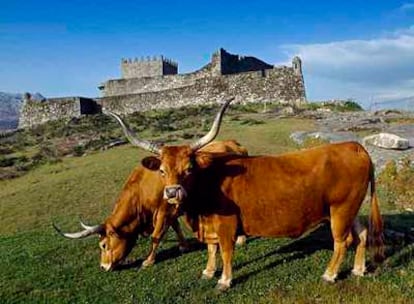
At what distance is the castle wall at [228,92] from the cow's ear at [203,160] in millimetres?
34650

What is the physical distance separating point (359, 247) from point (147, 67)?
5468cm

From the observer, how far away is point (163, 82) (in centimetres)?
5234

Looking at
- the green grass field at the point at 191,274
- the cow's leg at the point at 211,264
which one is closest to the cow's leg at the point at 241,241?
the green grass field at the point at 191,274

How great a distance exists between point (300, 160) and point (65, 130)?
109ft

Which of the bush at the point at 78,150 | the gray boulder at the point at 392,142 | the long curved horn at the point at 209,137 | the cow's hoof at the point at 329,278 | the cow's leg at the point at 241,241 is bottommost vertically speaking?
the bush at the point at 78,150

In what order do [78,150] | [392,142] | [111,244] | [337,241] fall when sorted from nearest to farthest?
[337,241]
[111,244]
[392,142]
[78,150]

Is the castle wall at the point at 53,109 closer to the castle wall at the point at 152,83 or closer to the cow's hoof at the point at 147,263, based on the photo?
the castle wall at the point at 152,83

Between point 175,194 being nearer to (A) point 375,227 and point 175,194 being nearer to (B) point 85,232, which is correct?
(B) point 85,232

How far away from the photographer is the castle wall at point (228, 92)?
1688 inches

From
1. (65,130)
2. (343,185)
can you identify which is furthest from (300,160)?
(65,130)

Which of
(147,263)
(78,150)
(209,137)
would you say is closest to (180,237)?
(147,263)

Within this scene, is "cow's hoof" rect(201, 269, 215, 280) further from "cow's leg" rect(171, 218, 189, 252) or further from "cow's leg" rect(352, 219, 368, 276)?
"cow's leg" rect(352, 219, 368, 276)

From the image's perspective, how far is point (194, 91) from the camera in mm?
45625

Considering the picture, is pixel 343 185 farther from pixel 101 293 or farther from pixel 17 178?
pixel 17 178
